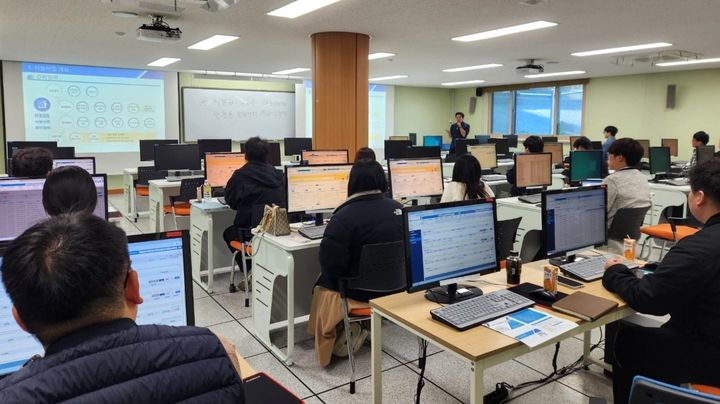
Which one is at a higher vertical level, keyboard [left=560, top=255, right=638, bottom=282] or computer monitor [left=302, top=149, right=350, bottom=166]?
computer monitor [left=302, top=149, right=350, bottom=166]

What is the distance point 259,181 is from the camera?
422 centimetres

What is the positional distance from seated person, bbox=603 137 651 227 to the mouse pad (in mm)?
1726

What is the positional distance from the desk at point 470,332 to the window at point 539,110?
38.5 feet

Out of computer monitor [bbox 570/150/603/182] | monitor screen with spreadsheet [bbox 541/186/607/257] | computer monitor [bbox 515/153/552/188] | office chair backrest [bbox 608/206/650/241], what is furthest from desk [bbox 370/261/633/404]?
computer monitor [bbox 570/150/603/182]

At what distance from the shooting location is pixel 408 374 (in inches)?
119

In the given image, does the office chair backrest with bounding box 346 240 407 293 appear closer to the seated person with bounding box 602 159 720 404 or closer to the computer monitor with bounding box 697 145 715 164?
the seated person with bounding box 602 159 720 404

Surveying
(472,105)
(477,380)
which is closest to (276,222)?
(477,380)

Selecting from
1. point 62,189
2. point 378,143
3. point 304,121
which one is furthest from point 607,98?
point 62,189

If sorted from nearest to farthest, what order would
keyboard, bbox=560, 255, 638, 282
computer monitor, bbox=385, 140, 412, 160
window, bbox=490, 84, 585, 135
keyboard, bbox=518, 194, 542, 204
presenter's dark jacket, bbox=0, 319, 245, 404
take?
presenter's dark jacket, bbox=0, 319, 245, 404 < keyboard, bbox=560, 255, 638, 282 < keyboard, bbox=518, 194, 542, 204 < computer monitor, bbox=385, 140, 412, 160 < window, bbox=490, 84, 585, 135

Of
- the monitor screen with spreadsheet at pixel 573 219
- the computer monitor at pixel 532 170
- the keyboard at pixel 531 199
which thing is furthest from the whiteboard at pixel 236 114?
the monitor screen with spreadsheet at pixel 573 219

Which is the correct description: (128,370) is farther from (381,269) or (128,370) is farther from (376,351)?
(381,269)

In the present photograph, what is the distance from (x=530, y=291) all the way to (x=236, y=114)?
35.1 ft

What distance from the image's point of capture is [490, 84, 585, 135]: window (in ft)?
43.2

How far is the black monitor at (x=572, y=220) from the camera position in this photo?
268 centimetres
